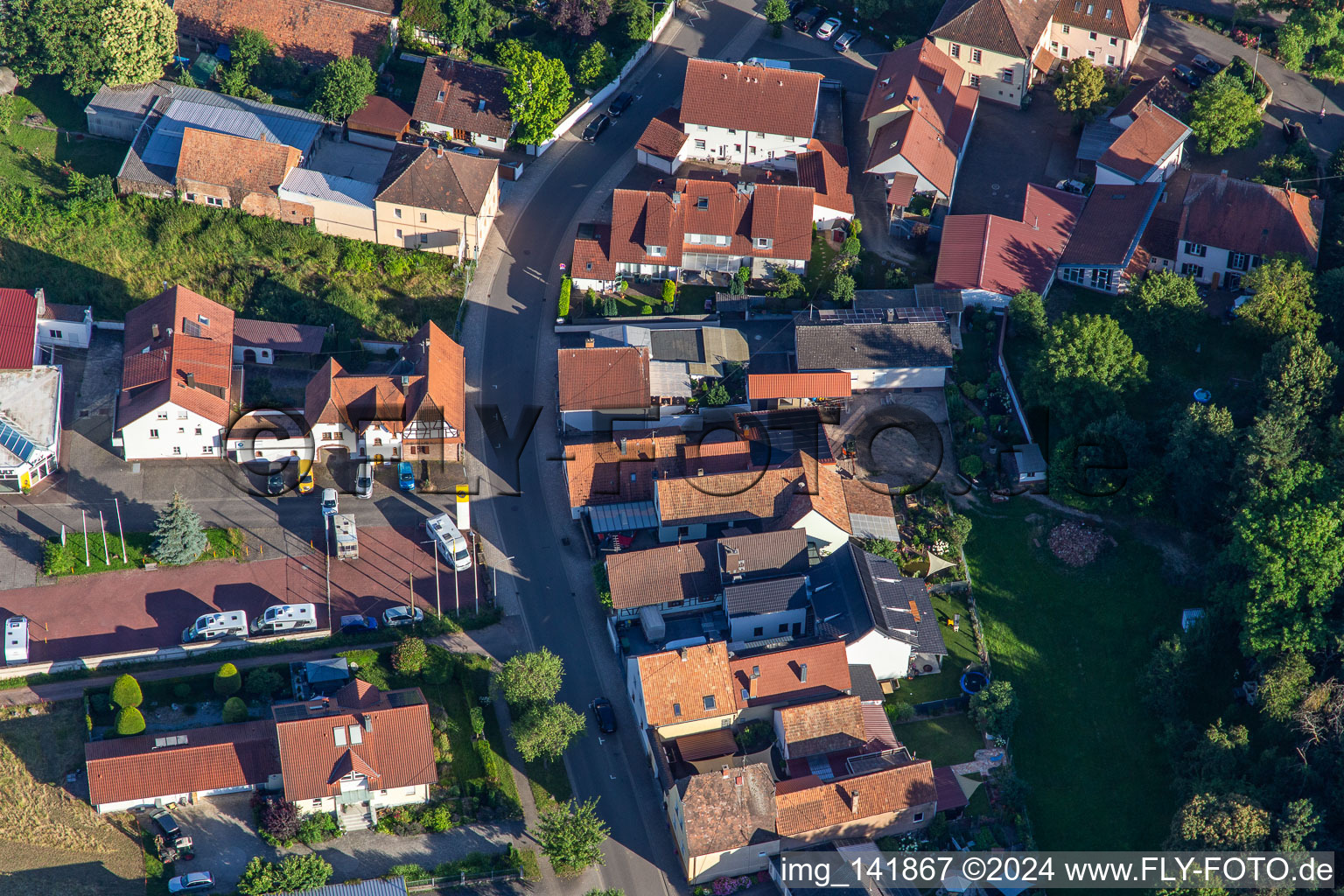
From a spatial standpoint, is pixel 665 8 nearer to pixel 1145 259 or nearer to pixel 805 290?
pixel 805 290

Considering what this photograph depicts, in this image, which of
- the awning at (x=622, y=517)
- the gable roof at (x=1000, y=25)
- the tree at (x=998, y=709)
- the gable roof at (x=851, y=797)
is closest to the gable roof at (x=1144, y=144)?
the gable roof at (x=1000, y=25)

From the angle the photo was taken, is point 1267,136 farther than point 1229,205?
Yes

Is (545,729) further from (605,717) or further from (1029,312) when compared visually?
(1029,312)

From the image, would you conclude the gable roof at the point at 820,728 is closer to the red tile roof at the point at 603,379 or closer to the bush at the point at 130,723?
the red tile roof at the point at 603,379

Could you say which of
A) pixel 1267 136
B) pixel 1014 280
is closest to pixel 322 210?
pixel 1014 280

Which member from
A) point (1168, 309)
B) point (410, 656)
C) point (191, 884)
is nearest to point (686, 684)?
point (410, 656)

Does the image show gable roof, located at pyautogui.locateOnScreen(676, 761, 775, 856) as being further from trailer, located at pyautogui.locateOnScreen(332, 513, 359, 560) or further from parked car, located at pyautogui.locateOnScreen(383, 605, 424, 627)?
trailer, located at pyautogui.locateOnScreen(332, 513, 359, 560)
